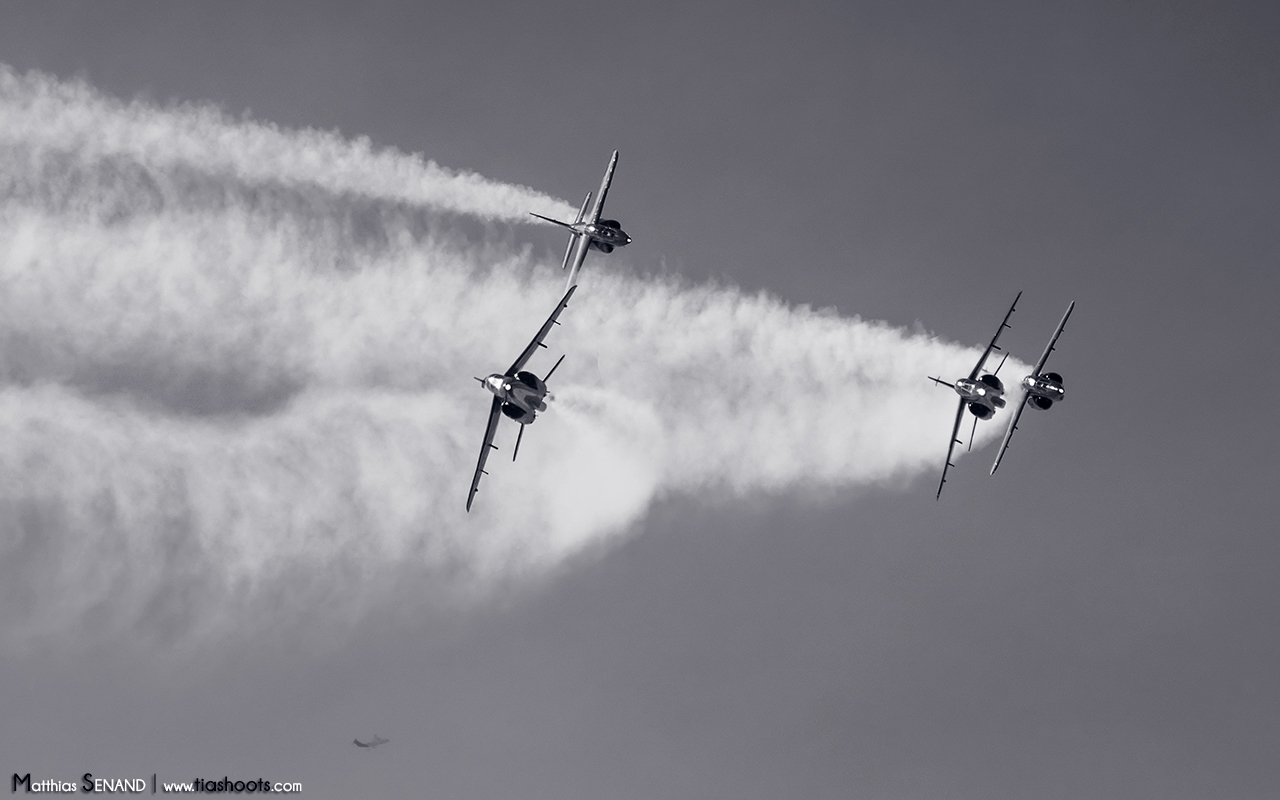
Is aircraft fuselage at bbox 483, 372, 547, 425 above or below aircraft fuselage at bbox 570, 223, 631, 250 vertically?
below

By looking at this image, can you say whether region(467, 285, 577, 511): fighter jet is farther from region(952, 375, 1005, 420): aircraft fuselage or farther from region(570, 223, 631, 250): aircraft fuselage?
region(952, 375, 1005, 420): aircraft fuselage

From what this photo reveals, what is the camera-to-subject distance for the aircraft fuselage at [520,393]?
75438mm

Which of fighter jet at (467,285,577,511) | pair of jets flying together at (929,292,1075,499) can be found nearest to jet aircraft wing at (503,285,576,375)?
fighter jet at (467,285,577,511)

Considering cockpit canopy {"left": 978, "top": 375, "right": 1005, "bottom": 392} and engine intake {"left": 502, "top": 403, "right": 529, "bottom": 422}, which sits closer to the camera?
engine intake {"left": 502, "top": 403, "right": 529, "bottom": 422}

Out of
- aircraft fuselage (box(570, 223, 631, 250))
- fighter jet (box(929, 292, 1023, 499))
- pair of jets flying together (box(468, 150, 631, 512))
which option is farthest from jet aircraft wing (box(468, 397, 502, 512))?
fighter jet (box(929, 292, 1023, 499))

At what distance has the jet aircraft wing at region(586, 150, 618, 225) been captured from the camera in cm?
8369

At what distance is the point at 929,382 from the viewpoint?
299 ft

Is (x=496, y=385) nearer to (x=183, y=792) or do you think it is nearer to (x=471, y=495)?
(x=471, y=495)

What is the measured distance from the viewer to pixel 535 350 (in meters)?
77.1

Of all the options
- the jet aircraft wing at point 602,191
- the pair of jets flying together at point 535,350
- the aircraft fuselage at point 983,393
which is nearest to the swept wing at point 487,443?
the pair of jets flying together at point 535,350

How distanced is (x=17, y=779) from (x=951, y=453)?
68762mm

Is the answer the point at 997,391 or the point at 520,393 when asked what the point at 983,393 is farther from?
the point at 520,393

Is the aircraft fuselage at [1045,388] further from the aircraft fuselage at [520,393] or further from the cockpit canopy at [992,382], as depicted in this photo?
the aircraft fuselage at [520,393]

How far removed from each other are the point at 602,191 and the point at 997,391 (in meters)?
29.5
